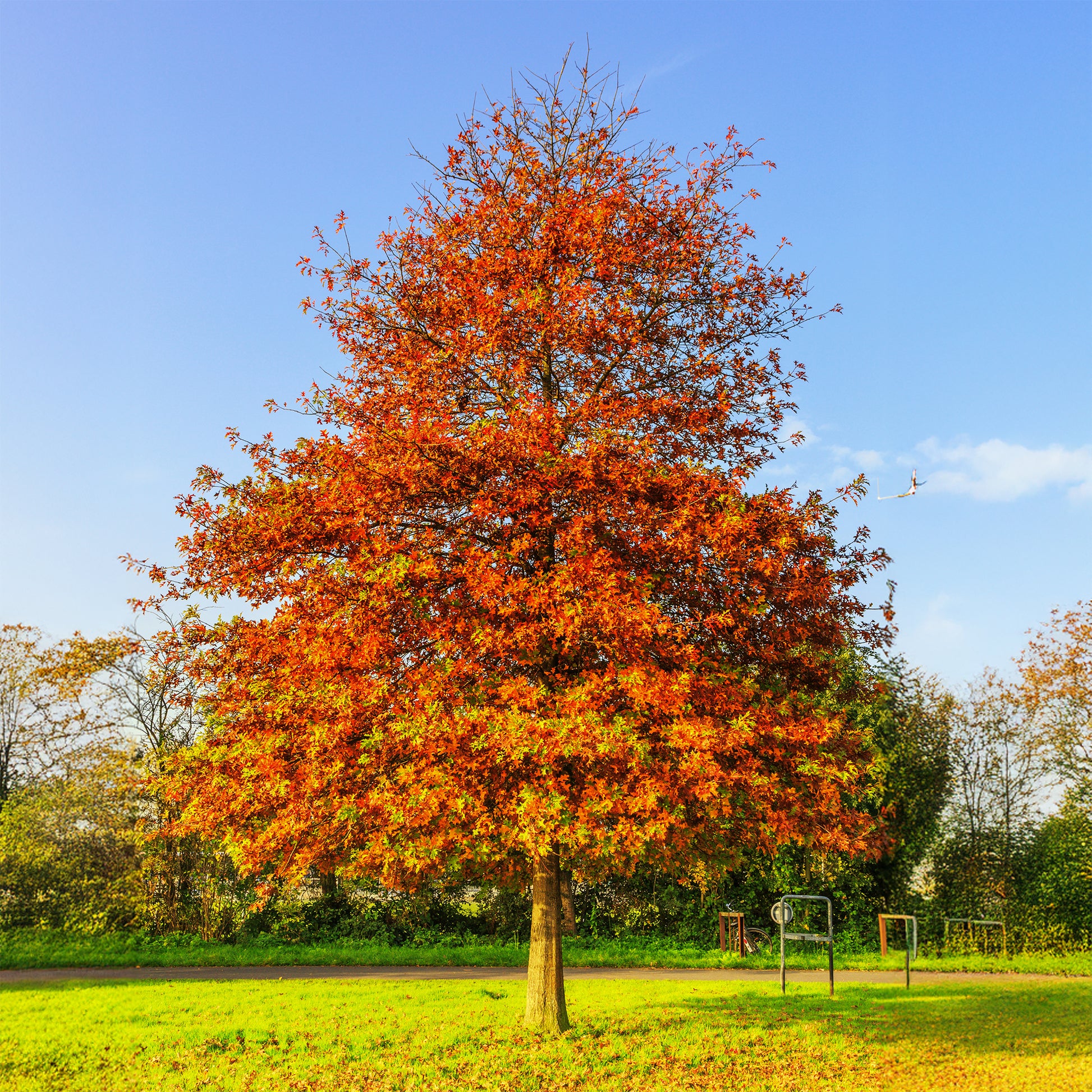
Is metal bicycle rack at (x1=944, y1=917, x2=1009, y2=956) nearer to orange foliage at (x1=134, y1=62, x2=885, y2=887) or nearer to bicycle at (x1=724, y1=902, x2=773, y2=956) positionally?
bicycle at (x1=724, y1=902, x2=773, y2=956)

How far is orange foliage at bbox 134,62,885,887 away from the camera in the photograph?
8219 millimetres

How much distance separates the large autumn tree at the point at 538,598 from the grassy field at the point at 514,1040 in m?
1.18

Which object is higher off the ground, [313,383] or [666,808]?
[313,383]

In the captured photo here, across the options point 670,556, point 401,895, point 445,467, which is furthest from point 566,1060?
point 401,895

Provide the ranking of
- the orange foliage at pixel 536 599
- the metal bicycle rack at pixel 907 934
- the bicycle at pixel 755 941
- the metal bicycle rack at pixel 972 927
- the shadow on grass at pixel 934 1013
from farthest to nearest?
the metal bicycle rack at pixel 972 927 → the bicycle at pixel 755 941 → the metal bicycle rack at pixel 907 934 → the shadow on grass at pixel 934 1013 → the orange foliage at pixel 536 599

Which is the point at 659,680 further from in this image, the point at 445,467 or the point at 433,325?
the point at 433,325

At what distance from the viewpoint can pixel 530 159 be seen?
35.1ft

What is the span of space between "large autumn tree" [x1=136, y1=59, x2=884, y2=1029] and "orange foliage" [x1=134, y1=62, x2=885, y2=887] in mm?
34

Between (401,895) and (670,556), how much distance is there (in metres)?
14.9

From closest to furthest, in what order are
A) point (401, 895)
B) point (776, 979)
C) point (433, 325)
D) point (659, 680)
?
point (659, 680), point (433, 325), point (776, 979), point (401, 895)

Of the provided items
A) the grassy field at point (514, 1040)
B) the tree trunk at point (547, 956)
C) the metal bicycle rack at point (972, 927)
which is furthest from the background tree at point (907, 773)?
the tree trunk at point (547, 956)

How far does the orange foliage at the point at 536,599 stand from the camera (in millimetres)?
8219

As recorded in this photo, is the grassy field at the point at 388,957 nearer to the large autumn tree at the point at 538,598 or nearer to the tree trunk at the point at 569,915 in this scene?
the tree trunk at the point at 569,915

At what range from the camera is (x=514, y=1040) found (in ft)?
31.9
